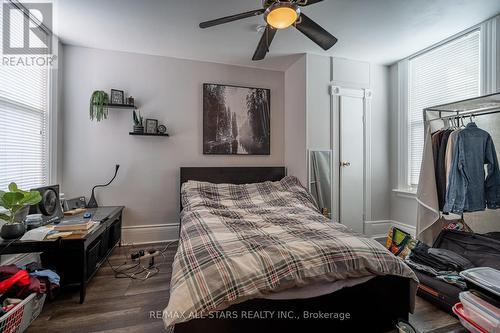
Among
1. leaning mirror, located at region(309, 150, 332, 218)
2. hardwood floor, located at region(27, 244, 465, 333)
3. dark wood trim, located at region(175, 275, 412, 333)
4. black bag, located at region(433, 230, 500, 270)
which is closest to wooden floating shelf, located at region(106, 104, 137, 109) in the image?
hardwood floor, located at region(27, 244, 465, 333)

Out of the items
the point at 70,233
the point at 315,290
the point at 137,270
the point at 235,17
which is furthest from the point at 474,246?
the point at 70,233

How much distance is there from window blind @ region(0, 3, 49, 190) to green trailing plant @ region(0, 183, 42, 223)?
40cm

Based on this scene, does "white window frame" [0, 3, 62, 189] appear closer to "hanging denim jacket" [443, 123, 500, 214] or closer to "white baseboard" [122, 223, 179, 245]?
"white baseboard" [122, 223, 179, 245]

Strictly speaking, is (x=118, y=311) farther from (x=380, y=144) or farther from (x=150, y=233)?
(x=380, y=144)

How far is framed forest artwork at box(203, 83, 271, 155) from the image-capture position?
319 cm

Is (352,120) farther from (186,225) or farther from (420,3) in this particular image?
(186,225)

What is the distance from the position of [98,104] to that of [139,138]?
594 millimetres

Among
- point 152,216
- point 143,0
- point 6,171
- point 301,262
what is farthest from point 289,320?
point 143,0

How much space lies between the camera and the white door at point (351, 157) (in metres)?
3.16

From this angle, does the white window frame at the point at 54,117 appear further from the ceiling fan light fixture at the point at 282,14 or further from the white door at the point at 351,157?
the white door at the point at 351,157

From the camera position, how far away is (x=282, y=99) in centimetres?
354

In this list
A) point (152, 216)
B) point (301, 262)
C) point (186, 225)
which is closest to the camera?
point (301, 262)

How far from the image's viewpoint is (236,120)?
3.29 meters

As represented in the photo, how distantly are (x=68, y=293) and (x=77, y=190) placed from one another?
1373 millimetres
